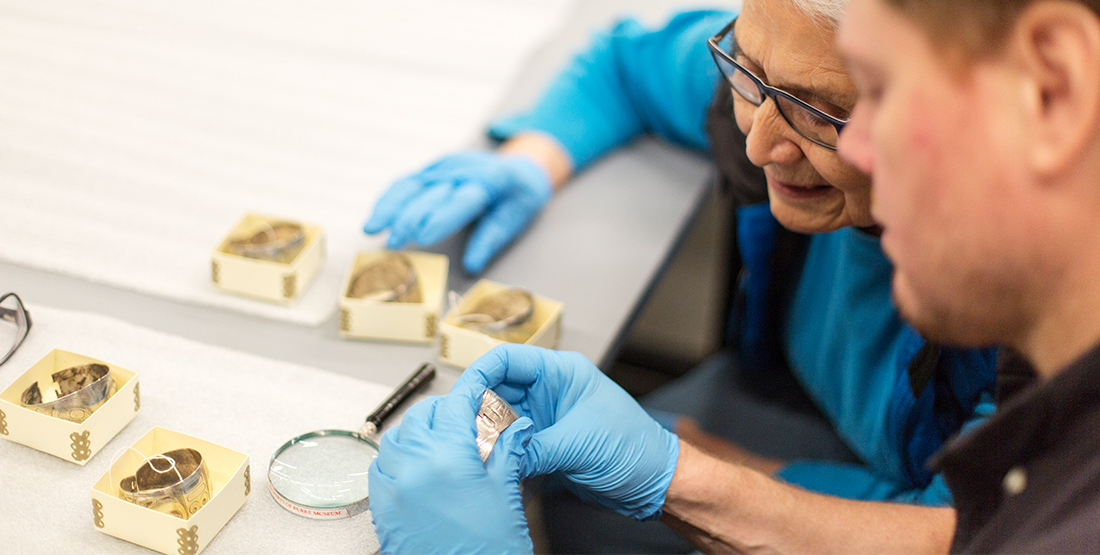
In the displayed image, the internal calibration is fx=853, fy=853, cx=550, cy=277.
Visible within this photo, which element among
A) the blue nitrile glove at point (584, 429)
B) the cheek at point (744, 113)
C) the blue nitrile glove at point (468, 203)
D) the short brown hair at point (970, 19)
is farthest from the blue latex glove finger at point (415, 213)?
the short brown hair at point (970, 19)

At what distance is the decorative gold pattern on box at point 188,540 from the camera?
0.80 m

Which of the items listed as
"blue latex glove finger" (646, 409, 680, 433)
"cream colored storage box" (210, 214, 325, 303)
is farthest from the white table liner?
"blue latex glove finger" (646, 409, 680, 433)

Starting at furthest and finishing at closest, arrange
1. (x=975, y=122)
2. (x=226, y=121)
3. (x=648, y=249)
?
(x=226, y=121) < (x=648, y=249) < (x=975, y=122)

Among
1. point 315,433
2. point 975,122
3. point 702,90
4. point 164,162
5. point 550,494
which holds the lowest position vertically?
point 550,494

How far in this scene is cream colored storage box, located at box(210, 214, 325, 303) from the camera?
1175 mm

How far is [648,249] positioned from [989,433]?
738mm

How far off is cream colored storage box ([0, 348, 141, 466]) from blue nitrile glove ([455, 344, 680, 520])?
1.22ft

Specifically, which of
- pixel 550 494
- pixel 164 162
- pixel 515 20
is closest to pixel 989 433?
pixel 550 494

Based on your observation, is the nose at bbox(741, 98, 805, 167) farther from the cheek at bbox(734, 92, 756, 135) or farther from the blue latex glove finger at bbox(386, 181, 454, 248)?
the blue latex glove finger at bbox(386, 181, 454, 248)

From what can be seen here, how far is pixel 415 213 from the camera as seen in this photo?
128cm

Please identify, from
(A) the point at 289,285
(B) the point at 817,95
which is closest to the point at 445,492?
(A) the point at 289,285

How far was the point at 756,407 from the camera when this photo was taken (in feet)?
5.20

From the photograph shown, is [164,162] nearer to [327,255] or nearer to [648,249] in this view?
[327,255]

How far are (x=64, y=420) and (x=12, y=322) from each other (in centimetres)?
27
